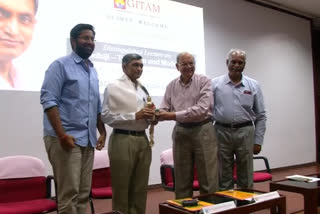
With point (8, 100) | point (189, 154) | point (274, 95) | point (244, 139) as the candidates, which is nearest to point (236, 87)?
point (244, 139)

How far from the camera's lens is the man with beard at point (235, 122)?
9.22 feet

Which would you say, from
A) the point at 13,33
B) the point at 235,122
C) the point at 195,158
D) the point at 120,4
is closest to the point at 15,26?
the point at 13,33

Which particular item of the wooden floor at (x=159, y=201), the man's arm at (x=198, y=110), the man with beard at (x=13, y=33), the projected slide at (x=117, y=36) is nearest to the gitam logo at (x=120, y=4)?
the projected slide at (x=117, y=36)

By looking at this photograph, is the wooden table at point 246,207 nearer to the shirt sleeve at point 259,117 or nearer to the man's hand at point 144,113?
the man's hand at point 144,113

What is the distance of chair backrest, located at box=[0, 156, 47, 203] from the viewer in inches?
102

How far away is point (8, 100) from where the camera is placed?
11.1 ft

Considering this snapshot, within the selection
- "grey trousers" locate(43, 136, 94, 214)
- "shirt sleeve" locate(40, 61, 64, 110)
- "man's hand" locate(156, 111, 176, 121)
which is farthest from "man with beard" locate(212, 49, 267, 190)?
"shirt sleeve" locate(40, 61, 64, 110)

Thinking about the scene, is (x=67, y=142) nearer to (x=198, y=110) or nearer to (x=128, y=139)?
(x=128, y=139)

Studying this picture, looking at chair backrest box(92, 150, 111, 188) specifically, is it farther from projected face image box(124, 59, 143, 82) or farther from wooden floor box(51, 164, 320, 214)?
projected face image box(124, 59, 143, 82)

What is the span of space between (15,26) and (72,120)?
179cm

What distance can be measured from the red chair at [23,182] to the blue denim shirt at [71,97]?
2.17ft

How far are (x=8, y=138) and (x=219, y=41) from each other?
3.42 metres

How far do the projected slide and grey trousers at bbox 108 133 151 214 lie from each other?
160 cm

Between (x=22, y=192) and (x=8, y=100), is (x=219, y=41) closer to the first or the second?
(x=8, y=100)
